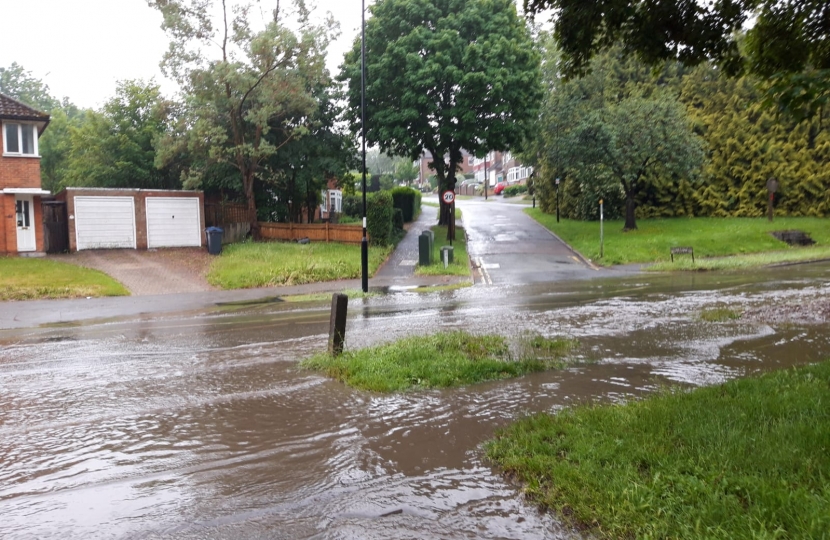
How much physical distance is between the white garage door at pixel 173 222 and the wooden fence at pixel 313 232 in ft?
9.79

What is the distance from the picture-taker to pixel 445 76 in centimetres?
2970

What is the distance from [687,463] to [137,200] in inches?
997

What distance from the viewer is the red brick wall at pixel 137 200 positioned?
24828mm

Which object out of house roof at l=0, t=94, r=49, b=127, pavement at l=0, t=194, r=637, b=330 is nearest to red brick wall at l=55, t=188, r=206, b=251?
pavement at l=0, t=194, r=637, b=330

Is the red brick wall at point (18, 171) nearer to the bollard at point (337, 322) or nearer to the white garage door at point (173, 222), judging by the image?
the white garage door at point (173, 222)

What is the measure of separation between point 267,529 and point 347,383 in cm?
350

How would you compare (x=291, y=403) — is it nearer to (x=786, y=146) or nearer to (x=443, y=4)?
(x=443, y=4)

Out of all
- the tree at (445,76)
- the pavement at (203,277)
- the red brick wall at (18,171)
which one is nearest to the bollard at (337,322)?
the pavement at (203,277)

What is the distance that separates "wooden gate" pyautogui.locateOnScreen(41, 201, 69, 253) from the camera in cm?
2461

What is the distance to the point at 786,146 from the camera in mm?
36562

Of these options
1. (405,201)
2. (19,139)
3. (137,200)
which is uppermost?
(19,139)

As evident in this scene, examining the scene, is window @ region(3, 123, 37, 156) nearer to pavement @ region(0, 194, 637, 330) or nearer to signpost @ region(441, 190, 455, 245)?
pavement @ region(0, 194, 637, 330)

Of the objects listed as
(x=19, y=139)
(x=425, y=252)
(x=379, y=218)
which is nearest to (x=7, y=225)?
(x=19, y=139)

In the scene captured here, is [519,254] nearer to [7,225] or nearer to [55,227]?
[55,227]
